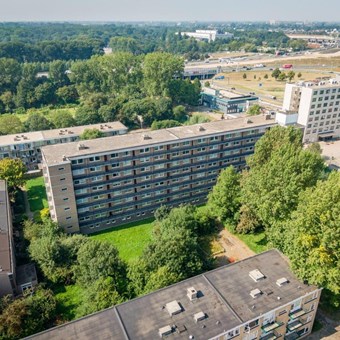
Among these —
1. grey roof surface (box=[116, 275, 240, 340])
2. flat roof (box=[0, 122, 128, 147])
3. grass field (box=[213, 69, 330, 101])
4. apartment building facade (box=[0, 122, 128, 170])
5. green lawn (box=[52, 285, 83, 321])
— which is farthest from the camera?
grass field (box=[213, 69, 330, 101])

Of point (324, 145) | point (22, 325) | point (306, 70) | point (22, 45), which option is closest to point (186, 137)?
point (22, 325)

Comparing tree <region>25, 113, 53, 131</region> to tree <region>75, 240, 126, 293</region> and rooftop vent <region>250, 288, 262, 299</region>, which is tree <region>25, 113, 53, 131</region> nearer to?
tree <region>75, 240, 126, 293</region>

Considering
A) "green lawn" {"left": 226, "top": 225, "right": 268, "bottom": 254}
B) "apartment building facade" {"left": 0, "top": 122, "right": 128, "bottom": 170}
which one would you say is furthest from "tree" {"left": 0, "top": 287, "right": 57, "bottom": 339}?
"apartment building facade" {"left": 0, "top": 122, "right": 128, "bottom": 170}

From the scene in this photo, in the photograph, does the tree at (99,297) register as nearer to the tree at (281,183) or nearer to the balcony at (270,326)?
→ the balcony at (270,326)

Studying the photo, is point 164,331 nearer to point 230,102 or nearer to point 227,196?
point 227,196

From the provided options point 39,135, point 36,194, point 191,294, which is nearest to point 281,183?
point 191,294
